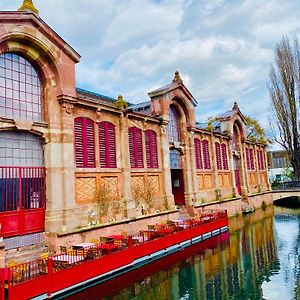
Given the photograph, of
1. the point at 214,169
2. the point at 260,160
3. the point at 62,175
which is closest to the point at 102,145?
the point at 62,175

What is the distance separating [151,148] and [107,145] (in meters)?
4.77

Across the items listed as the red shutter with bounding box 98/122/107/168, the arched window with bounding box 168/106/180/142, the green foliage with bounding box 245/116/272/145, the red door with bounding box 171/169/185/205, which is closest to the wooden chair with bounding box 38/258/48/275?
the red shutter with bounding box 98/122/107/168

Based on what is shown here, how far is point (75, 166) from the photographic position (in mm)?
16594

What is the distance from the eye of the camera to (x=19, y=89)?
14773mm

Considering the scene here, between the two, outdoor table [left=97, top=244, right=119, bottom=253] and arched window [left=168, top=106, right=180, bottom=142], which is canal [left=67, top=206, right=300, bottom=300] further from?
arched window [left=168, top=106, right=180, bottom=142]

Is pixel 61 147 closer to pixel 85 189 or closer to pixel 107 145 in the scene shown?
pixel 85 189

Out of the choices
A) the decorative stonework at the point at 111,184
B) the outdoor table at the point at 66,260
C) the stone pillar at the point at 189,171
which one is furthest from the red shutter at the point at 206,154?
the outdoor table at the point at 66,260

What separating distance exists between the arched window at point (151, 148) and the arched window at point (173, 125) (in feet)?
9.86

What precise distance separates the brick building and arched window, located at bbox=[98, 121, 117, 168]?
6 centimetres

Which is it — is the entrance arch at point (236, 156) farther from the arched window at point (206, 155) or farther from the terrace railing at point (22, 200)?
the terrace railing at point (22, 200)

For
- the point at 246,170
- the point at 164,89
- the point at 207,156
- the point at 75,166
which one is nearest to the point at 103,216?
the point at 75,166

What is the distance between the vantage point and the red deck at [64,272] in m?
9.98

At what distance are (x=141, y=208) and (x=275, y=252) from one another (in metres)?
8.15

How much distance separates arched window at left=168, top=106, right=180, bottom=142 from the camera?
26.2m
